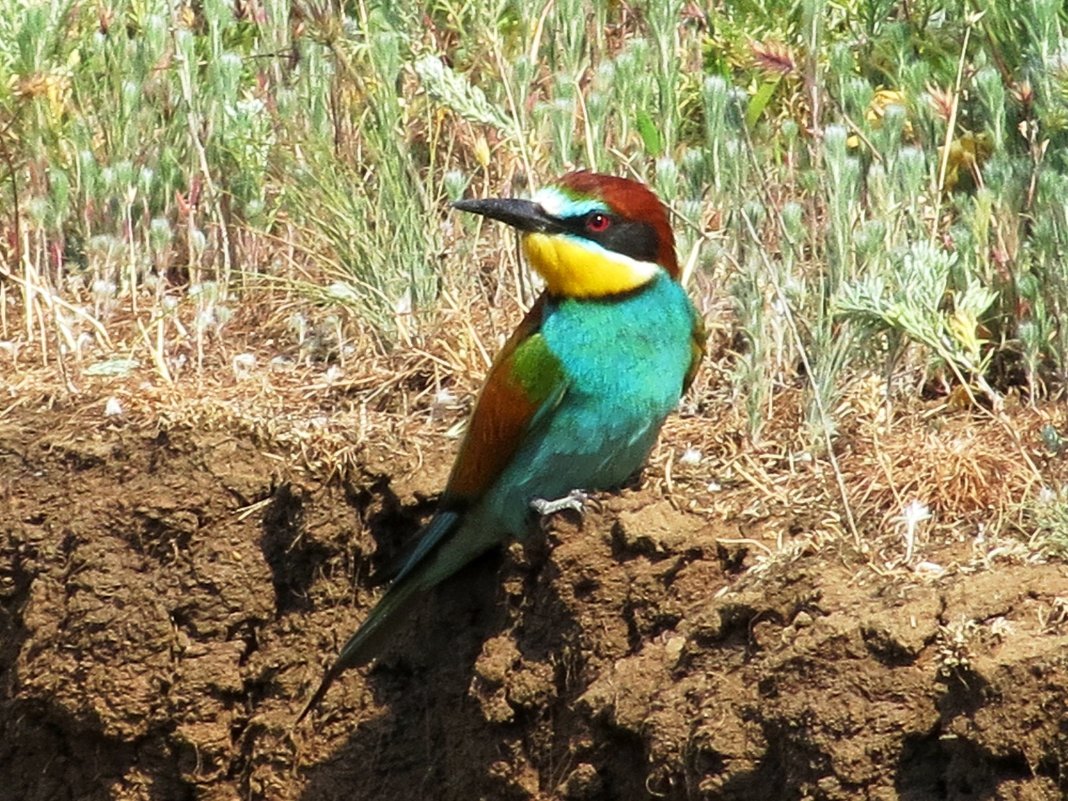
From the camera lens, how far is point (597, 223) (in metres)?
4.12

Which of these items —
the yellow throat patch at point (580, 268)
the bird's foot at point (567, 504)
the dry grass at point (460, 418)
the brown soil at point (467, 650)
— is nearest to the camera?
the brown soil at point (467, 650)

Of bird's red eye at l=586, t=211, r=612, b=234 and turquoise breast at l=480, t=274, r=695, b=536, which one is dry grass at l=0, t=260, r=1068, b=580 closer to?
turquoise breast at l=480, t=274, r=695, b=536

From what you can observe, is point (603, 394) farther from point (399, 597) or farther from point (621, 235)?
point (399, 597)

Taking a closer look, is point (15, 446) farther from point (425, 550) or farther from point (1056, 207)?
point (1056, 207)

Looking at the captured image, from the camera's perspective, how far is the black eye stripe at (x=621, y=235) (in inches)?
162

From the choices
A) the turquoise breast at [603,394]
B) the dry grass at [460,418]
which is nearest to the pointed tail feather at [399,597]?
the turquoise breast at [603,394]

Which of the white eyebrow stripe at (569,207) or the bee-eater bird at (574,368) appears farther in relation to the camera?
the white eyebrow stripe at (569,207)

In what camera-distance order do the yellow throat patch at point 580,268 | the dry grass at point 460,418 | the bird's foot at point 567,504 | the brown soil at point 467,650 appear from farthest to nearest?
the yellow throat patch at point 580,268, the bird's foot at point 567,504, the dry grass at point 460,418, the brown soil at point 467,650

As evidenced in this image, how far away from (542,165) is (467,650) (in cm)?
142

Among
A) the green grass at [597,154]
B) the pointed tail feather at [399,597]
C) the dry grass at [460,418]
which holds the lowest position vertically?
the pointed tail feather at [399,597]

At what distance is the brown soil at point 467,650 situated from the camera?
310 centimetres

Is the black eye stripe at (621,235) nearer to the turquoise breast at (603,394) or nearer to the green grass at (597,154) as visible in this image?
the turquoise breast at (603,394)

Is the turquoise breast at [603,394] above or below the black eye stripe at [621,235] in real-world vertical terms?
below

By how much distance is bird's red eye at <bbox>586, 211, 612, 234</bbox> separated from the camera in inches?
162
